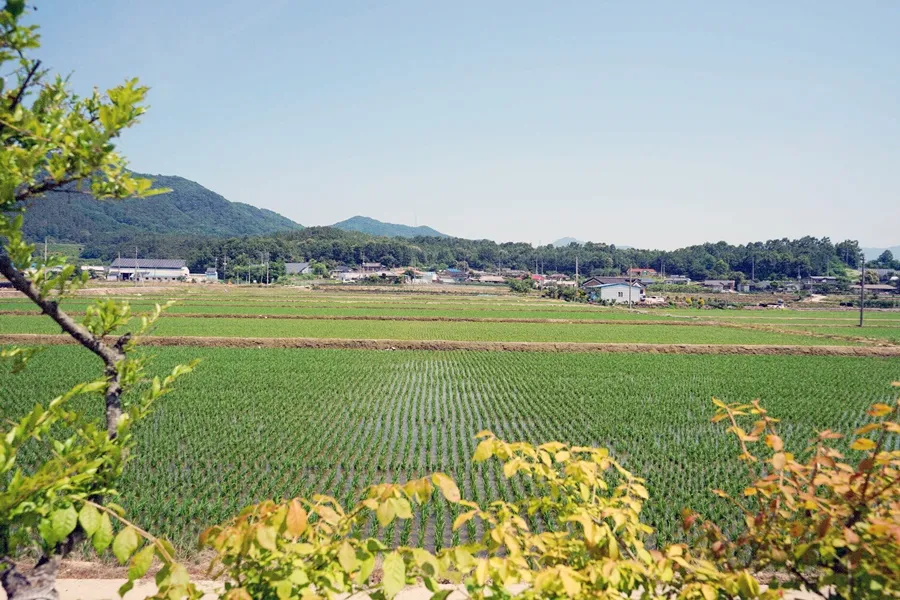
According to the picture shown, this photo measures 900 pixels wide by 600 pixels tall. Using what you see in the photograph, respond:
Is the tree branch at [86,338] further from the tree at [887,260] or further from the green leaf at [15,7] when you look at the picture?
the tree at [887,260]

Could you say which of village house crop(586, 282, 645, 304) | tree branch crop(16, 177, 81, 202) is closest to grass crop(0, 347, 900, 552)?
tree branch crop(16, 177, 81, 202)

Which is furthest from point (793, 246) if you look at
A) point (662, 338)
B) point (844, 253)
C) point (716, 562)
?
point (716, 562)

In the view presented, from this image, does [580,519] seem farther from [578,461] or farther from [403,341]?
[403,341]

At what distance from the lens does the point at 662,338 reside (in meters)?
35.7

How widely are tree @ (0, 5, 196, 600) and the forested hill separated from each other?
128939 millimetres

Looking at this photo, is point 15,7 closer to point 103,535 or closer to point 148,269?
point 103,535

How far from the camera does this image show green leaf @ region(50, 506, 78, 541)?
1.85 metres

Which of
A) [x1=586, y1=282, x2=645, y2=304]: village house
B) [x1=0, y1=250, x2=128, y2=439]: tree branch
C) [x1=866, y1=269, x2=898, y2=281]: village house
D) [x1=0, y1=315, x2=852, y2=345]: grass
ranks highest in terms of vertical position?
[x1=866, y1=269, x2=898, y2=281]: village house

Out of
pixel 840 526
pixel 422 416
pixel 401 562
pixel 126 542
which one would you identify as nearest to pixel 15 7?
pixel 126 542

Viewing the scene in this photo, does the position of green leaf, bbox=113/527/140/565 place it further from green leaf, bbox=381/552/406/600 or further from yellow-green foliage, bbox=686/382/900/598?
yellow-green foliage, bbox=686/382/900/598

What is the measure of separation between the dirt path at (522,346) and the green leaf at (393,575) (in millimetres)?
29257

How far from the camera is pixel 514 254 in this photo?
559ft

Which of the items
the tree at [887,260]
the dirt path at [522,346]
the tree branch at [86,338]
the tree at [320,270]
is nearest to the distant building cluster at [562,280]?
the tree at [320,270]

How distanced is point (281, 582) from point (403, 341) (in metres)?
29.7
